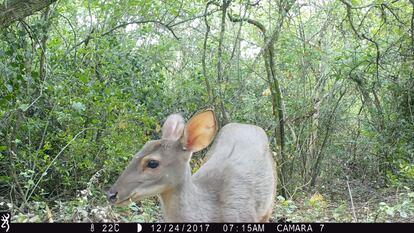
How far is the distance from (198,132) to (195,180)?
0.37 m

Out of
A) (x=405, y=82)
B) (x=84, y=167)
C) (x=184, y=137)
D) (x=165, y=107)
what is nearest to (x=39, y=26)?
(x=84, y=167)

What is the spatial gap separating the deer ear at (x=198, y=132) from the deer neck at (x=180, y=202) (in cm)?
16

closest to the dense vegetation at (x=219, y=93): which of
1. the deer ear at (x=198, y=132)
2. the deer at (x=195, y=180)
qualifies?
the deer at (x=195, y=180)

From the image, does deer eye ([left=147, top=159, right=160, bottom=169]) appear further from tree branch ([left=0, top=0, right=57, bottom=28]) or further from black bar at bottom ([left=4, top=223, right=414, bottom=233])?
tree branch ([left=0, top=0, right=57, bottom=28])

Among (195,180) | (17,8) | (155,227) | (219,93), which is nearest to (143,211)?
(195,180)

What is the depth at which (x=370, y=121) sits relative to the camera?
34.4 feet

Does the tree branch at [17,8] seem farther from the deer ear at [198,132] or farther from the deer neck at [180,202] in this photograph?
the deer neck at [180,202]

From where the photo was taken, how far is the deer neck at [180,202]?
4.07m

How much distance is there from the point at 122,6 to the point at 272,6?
6.99 ft

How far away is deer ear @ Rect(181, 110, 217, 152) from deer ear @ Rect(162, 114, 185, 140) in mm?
135

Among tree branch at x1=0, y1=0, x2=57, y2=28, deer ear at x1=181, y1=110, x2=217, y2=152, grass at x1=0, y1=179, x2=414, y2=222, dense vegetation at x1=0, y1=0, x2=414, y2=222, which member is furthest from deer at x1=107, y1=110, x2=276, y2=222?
tree branch at x1=0, y1=0, x2=57, y2=28

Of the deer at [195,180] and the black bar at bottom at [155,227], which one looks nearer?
the deer at [195,180]

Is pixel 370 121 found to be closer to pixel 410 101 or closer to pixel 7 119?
pixel 410 101

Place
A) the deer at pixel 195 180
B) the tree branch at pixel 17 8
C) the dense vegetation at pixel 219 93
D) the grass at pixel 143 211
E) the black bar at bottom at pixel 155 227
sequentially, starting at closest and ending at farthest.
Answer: the deer at pixel 195 180 < the black bar at bottom at pixel 155 227 < the grass at pixel 143 211 < the tree branch at pixel 17 8 < the dense vegetation at pixel 219 93
